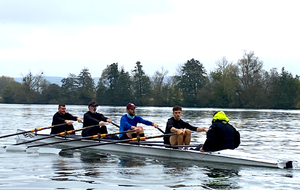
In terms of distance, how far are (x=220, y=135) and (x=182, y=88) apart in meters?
79.0

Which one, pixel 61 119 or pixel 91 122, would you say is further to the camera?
pixel 61 119

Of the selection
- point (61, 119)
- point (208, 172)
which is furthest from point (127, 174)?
point (61, 119)

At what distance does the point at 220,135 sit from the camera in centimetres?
1177

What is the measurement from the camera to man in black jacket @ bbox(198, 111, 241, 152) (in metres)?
11.6

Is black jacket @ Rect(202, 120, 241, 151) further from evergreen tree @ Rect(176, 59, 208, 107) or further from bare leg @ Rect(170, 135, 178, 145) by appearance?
evergreen tree @ Rect(176, 59, 208, 107)

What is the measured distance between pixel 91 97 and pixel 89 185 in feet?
288

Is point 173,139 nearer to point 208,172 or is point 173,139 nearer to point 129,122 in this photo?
point 129,122

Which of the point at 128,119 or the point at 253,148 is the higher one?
the point at 128,119

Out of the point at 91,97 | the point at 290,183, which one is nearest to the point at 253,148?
the point at 290,183

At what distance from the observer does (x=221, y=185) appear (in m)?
9.61

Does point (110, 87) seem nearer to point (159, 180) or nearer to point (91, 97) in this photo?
point (91, 97)

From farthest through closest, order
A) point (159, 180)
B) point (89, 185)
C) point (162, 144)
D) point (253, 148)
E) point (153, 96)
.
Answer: point (153, 96) < point (253, 148) < point (162, 144) < point (159, 180) < point (89, 185)

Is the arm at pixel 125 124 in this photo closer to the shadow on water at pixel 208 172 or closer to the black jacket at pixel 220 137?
the shadow on water at pixel 208 172

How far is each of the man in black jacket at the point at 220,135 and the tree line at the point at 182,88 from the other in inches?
2568
